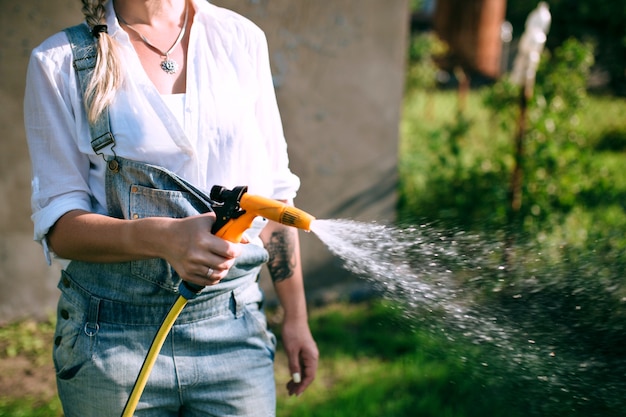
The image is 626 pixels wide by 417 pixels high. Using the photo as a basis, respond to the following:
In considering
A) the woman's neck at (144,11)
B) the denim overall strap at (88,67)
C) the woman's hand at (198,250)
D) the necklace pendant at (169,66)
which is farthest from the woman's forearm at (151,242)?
the woman's neck at (144,11)

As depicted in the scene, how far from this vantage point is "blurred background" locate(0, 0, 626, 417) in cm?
190

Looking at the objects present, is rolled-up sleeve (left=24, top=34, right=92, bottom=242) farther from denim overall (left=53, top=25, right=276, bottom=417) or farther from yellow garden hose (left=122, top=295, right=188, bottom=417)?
yellow garden hose (left=122, top=295, right=188, bottom=417)

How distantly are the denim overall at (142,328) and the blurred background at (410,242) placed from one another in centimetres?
40

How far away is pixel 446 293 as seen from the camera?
203 centimetres

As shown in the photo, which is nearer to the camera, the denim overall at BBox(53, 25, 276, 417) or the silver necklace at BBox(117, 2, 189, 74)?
the denim overall at BBox(53, 25, 276, 417)

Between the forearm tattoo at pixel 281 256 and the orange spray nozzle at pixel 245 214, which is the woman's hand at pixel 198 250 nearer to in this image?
the orange spray nozzle at pixel 245 214

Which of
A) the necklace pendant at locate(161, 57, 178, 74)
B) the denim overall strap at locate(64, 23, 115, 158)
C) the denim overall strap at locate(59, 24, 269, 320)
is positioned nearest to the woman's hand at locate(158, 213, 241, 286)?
the denim overall strap at locate(59, 24, 269, 320)

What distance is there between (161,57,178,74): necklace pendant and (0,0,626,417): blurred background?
22.7 inches

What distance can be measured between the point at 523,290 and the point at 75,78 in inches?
66.6

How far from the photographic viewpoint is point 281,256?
1889mm

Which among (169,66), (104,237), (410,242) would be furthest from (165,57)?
(410,242)

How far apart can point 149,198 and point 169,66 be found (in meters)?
0.35

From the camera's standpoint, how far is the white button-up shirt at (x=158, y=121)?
146 cm

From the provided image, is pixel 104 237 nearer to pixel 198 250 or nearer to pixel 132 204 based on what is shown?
pixel 132 204
